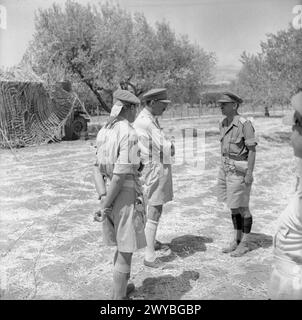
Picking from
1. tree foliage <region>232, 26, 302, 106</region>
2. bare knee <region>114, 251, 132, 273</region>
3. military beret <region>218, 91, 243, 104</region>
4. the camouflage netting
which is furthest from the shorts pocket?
tree foliage <region>232, 26, 302, 106</region>

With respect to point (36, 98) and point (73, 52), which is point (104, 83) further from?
point (36, 98)

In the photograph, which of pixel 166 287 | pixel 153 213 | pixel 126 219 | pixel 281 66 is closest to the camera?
pixel 126 219

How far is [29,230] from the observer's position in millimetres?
5297

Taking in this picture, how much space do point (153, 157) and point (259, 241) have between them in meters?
1.84

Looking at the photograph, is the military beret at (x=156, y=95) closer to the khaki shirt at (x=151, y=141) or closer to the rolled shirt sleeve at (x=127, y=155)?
the khaki shirt at (x=151, y=141)

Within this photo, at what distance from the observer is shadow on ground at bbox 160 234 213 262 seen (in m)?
4.36

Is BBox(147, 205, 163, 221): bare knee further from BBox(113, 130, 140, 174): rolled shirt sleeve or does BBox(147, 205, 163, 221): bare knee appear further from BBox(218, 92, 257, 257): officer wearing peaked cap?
BBox(113, 130, 140, 174): rolled shirt sleeve

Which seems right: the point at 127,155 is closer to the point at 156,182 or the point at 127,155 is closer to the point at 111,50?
the point at 156,182

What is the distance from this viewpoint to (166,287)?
3609 millimetres

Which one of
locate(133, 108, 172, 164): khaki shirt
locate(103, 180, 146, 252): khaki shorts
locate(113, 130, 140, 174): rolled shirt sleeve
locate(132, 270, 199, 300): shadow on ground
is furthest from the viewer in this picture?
locate(133, 108, 172, 164): khaki shirt

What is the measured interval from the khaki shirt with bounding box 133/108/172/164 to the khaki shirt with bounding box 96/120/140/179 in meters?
0.96

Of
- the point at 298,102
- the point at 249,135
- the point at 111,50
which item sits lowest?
the point at 249,135

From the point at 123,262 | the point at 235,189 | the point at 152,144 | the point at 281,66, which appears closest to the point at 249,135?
the point at 235,189
